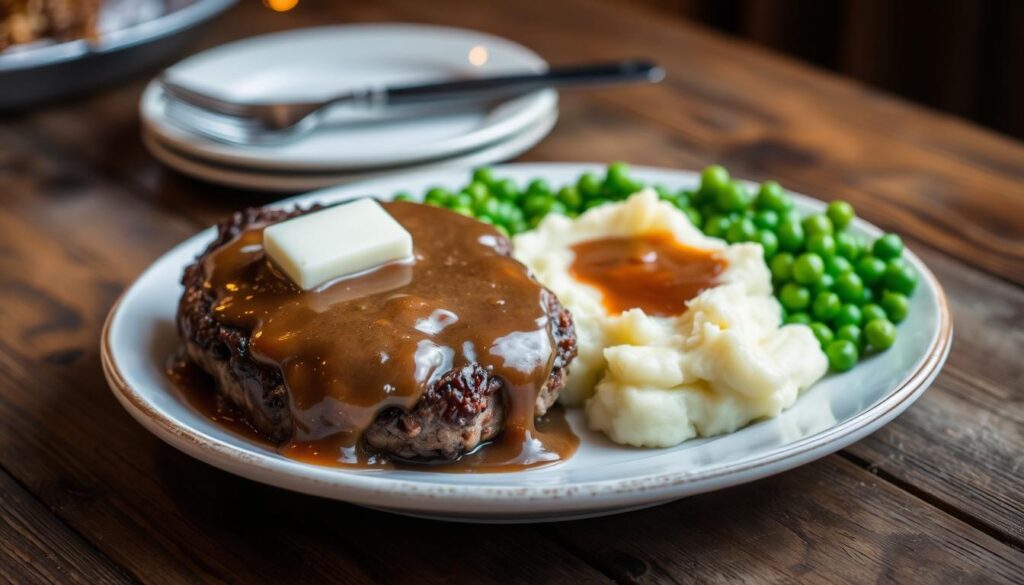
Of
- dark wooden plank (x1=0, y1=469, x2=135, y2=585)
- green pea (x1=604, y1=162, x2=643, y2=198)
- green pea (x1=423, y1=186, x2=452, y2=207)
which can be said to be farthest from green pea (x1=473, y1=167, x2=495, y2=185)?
dark wooden plank (x1=0, y1=469, x2=135, y2=585)

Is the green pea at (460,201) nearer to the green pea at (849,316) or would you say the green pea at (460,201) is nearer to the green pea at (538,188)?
the green pea at (538,188)

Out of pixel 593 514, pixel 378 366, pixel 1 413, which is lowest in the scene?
pixel 1 413

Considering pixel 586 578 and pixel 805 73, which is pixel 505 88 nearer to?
pixel 805 73

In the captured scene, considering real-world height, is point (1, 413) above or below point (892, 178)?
below

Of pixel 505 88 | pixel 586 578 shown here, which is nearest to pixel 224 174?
pixel 505 88

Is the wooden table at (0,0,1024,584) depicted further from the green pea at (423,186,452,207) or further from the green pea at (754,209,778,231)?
the green pea at (423,186,452,207)

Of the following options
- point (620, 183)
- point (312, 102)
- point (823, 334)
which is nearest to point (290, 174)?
point (312, 102)

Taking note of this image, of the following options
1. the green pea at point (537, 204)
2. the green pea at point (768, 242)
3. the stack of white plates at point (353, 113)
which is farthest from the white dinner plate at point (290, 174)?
the green pea at point (768, 242)
